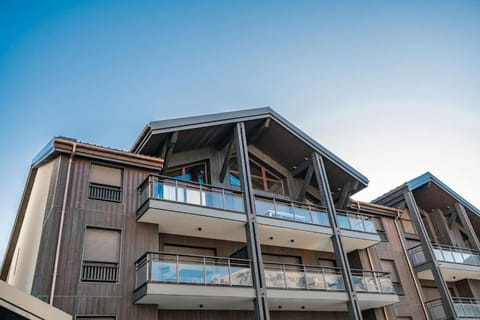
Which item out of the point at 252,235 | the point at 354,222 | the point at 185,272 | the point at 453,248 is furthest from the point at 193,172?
the point at 453,248

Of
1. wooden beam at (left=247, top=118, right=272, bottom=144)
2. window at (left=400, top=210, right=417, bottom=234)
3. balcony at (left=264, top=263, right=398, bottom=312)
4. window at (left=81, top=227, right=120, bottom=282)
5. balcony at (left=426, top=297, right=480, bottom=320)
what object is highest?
wooden beam at (left=247, top=118, right=272, bottom=144)

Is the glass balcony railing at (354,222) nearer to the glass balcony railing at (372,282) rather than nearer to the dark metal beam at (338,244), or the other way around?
the dark metal beam at (338,244)

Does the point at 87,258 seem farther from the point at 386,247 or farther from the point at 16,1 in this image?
the point at 386,247

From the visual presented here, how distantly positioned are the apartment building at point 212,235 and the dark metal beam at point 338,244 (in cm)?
6

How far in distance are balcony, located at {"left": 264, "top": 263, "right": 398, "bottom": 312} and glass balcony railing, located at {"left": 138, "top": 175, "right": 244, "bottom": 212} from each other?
3.04m

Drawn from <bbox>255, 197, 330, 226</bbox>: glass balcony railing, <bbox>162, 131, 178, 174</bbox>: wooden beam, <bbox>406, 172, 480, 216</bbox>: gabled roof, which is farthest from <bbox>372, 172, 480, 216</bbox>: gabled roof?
<bbox>162, 131, 178, 174</bbox>: wooden beam

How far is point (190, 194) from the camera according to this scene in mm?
15398

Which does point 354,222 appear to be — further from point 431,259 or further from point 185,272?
point 185,272

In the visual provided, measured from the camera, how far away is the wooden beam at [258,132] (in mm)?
19797

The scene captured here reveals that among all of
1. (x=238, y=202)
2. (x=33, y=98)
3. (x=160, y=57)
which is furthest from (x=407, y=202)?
(x=33, y=98)

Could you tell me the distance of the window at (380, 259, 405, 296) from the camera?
20958 millimetres

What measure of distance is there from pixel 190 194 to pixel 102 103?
6.72m

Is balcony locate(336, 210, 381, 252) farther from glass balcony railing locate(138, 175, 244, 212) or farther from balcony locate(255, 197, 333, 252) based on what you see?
glass balcony railing locate(138, 175, 244, 212)

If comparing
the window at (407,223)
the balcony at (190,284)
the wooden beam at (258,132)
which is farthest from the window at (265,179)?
the window at (407,223)
